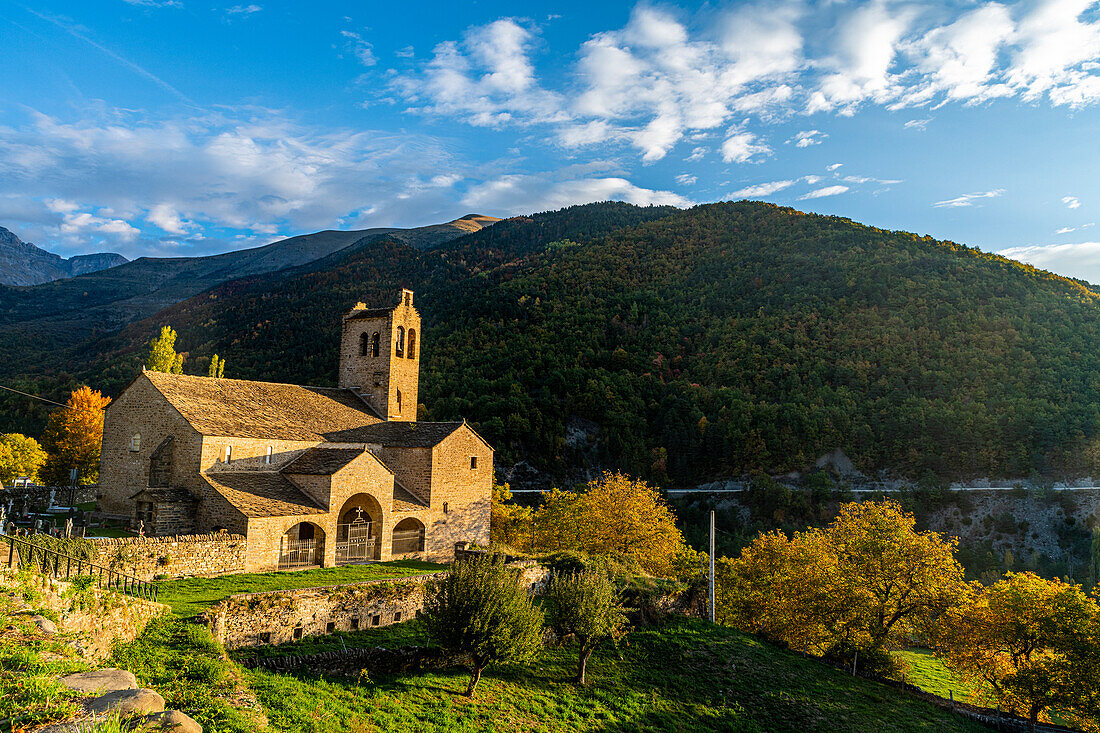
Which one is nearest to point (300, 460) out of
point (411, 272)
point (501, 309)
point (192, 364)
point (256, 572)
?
point (256, 572)

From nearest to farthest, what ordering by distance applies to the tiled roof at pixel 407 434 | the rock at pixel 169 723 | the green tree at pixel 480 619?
the rock at pixel 169 723
the green tree at pixel 480 619
the tiled roof at pixel 407 434

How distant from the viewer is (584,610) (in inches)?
706

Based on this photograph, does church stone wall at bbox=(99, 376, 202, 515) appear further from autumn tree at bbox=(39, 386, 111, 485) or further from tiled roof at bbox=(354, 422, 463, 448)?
autumn tree at bbox=(39, 386, 111, 485)

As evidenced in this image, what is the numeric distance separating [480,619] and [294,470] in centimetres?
1473

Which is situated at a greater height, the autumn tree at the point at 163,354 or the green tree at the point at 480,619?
the autumn tree at the point at 163,354

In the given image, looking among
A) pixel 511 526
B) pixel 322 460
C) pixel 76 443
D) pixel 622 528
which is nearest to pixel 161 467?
pixel 322 460

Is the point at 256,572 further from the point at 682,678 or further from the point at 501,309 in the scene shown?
the point at 501,309

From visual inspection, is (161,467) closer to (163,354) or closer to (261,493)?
(261,493)

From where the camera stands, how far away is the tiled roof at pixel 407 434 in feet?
99.1

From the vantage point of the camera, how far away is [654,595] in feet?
80.3

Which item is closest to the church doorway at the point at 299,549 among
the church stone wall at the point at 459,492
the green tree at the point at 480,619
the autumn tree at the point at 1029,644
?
the church stone wall at the point at 459,492

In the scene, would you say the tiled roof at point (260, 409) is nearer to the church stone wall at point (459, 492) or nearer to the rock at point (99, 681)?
the church stone wall at point (459, 492)

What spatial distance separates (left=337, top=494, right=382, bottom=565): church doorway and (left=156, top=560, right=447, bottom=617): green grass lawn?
0.84m

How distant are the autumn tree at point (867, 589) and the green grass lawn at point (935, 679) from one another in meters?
3.08
